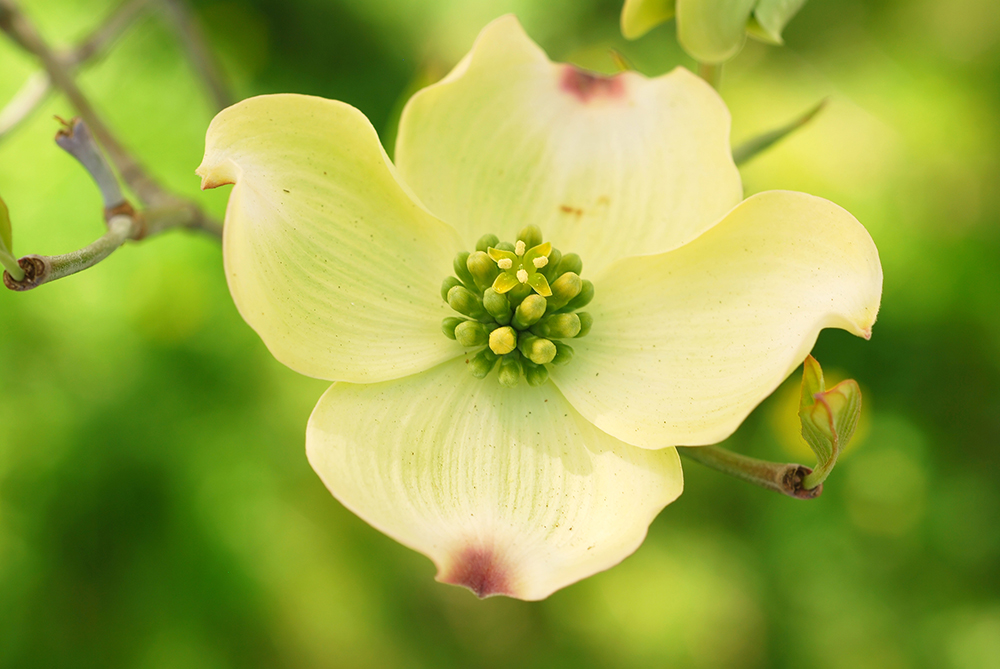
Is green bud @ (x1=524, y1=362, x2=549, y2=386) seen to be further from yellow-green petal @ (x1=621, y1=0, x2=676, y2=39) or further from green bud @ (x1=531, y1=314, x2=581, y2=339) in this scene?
yellow-green petal @ (x1=621, y1=0, x2=676, y2=39)

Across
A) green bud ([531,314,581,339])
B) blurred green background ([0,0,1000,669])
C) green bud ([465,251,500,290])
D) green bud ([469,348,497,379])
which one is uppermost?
green bud ([465,251,500,290])

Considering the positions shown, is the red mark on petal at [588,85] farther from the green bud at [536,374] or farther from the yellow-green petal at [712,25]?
the green bud at [536,374]

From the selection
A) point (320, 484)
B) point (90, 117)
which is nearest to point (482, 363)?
point (90, 117)

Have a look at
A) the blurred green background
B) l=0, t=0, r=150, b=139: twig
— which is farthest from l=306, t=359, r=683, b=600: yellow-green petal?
the blurred green background

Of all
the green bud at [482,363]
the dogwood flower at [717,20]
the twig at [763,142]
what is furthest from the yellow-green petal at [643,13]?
the green bud at [482,363]

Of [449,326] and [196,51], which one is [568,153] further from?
[196,51]

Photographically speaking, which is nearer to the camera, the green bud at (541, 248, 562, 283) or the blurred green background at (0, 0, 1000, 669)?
the green bud at (541, 248, 562, 283)

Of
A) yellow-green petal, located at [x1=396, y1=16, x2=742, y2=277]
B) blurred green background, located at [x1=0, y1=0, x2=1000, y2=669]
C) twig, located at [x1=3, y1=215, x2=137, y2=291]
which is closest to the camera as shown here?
twig, located at [x1=3, y1=215, x2=137, y2=291]
